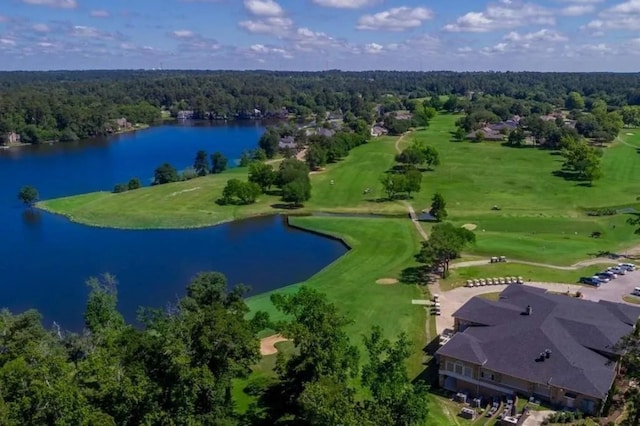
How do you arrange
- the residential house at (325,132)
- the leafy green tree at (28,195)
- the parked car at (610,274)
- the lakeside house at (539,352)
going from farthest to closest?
the residential house at (325,132) < the leafy green tree at (28,195) < the parked car at (610,274) < the lakeside house at (539,352)

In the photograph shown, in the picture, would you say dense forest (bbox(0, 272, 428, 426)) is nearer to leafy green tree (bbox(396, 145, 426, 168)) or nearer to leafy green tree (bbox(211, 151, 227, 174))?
leafy green tree (bbox(396, 145, 426, 168))

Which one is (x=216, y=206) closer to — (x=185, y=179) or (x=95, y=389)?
(x=185, y=179)

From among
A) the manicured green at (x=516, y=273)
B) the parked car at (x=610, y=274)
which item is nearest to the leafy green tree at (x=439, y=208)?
the manicured green at (x=516, y=273)

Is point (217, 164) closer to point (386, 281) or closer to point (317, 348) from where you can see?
point (386, 281)

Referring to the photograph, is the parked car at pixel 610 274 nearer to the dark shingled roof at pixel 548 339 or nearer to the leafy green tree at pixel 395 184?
Result: the dark shingled roof at pixel 548 339

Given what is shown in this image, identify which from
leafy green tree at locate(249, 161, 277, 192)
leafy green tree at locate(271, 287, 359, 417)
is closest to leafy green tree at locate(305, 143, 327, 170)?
leafy green tree at locate(249, 161, 277, 192)

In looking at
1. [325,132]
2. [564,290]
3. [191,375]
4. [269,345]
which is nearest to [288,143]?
[325,132]

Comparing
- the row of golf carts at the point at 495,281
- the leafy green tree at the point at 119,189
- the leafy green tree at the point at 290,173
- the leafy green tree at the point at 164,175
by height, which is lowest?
the row of golf carts at the point at 495,281
